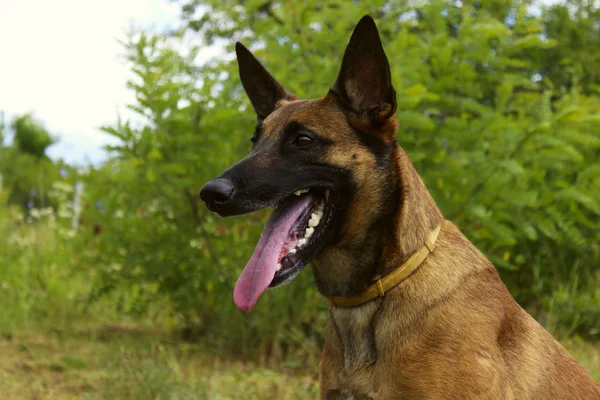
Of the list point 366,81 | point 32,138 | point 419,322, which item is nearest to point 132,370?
point 419,322

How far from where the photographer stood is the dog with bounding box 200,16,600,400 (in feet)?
7.38

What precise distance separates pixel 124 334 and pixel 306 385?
186 cm

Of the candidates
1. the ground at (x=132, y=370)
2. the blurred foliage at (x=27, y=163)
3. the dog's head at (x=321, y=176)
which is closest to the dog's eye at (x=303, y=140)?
the dog's head at (x=321, y=176)

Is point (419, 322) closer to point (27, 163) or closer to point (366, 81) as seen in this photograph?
point (366, 81)

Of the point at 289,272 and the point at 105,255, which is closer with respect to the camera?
the point at 289,272

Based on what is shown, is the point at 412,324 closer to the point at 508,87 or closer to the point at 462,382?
the point at 462,382

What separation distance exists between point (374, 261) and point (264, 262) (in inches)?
17.3

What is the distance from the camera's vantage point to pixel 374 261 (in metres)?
2.48

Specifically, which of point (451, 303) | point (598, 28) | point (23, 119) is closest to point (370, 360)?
point (451, 303)

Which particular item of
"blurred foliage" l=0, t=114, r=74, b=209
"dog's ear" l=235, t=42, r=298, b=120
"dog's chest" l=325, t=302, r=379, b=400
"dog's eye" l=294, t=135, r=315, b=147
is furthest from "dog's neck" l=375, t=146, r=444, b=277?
"blurred foliage" l=0, t=114, r=74, b=209

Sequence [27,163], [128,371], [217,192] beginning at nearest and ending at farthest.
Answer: [217,192]
[128,371]
[27,163]

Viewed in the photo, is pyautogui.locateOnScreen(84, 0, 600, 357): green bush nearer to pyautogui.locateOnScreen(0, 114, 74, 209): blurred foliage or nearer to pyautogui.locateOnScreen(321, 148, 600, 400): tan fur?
pyautogui.locateOnScreen(321, 148, 600, 400): tan fur

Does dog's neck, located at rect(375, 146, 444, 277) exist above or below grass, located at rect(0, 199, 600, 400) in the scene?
above

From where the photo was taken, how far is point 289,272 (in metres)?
2.38
